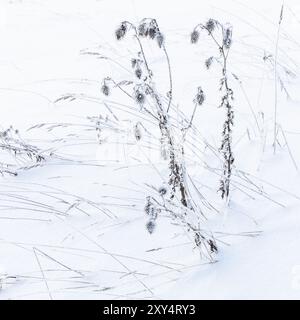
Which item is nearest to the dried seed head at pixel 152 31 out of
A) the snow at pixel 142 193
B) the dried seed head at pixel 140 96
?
the dried seed head at pixel 140 96

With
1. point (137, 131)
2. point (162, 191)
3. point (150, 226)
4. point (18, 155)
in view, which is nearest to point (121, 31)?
point (137, 131)

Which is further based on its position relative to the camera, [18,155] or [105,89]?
[18,155]

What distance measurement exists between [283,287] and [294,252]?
0.17 meters

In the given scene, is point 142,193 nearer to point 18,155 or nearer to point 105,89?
point 105,89

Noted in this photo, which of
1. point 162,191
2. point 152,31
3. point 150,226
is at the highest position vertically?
point 152,31

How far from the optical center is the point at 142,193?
2176 mm

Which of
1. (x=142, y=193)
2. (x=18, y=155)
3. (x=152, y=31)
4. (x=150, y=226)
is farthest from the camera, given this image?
(x=18, y=155)

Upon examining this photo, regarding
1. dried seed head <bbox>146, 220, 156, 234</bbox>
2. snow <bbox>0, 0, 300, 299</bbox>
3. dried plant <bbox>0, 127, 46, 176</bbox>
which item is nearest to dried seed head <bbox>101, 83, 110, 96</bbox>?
snow <bbox>0, 0, 300, 299</bbox>

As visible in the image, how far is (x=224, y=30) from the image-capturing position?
1853 millimetres

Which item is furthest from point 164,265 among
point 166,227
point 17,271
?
point 17,271

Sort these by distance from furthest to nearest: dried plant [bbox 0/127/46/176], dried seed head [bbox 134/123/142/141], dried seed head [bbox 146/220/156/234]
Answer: dried plant [bbox 0/127/46/176]
dried seed head [bbox 134/123/142/141]
dried seed head [bbox 146/220/156/234]

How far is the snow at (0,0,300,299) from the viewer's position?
170 cm

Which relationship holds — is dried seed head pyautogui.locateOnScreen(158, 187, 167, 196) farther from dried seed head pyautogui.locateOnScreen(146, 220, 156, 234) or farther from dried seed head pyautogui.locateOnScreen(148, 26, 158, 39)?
dried seed head pyautogui.locateOnScreen(148, 26, 158, 39)

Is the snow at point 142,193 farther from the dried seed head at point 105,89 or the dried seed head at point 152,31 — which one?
the dried seed head at point 152,31
